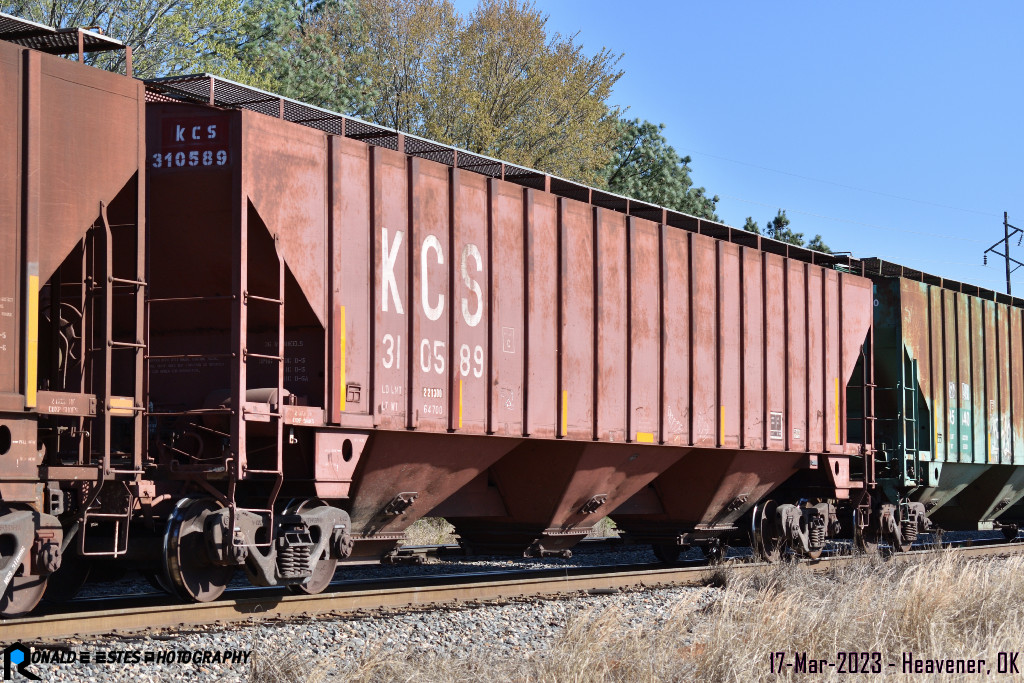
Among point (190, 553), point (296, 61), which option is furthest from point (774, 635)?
point (296, 61)

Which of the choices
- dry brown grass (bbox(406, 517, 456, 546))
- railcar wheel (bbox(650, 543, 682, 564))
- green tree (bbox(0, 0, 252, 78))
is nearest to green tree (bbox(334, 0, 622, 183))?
green tree (bbox(0, 0, 252, 78))

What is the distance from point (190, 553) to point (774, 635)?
4.68m

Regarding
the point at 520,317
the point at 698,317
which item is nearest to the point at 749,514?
the point at 698,317

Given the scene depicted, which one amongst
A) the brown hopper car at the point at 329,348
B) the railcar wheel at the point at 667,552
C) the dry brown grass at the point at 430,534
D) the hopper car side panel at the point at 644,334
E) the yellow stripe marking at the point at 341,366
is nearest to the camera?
the brown hopper car at the point at 329,348

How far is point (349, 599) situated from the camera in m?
10.4

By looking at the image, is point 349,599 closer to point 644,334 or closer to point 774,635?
point 774,635

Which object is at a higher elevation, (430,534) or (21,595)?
(21,595)

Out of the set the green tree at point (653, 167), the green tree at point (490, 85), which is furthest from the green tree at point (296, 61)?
the green tree at point (653, 167)

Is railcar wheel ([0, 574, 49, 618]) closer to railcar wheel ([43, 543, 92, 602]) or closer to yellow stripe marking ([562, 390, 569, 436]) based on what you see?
railcar wheel ([43, 543, 92, 602])

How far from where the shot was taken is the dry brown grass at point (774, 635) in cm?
773

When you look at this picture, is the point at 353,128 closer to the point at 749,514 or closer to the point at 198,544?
the point at 198,544

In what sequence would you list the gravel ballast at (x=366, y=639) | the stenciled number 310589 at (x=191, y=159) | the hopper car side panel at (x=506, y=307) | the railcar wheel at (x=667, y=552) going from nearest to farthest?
the gravel ballast at (x=366, y=639), the stenciled number 310589 at (x=191, y=159), the hopper car side panel at (x=506, y=307), the railcar wheel at (x=667, y=552)

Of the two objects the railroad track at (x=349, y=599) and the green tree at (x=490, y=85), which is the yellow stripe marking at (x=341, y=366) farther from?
the green tree at (x=490, y=85)

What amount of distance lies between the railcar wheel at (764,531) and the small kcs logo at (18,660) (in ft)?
36.8
